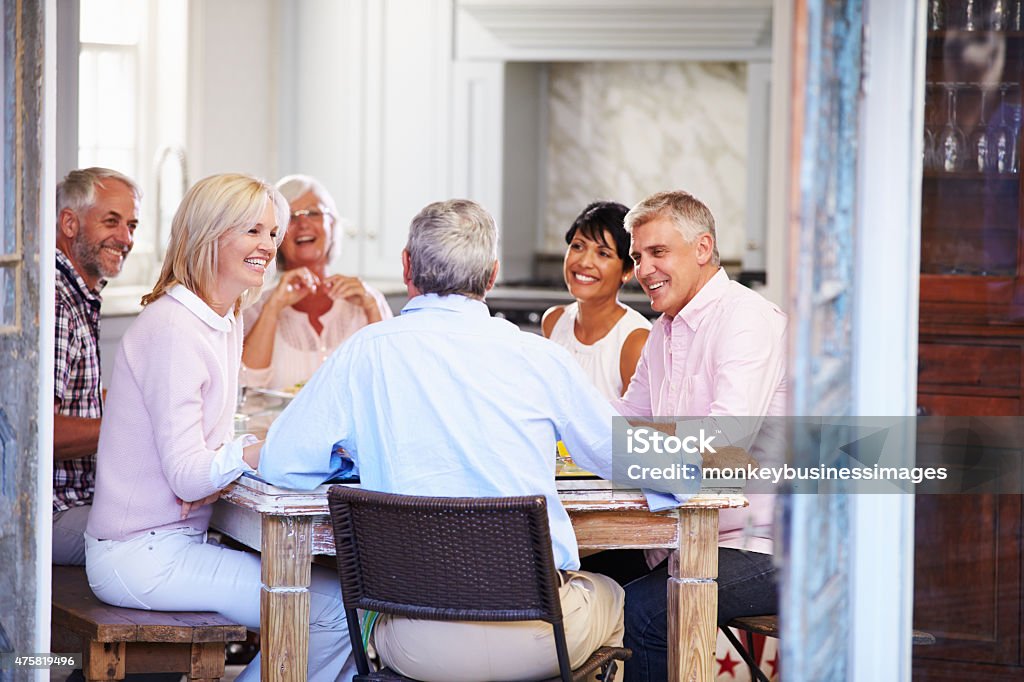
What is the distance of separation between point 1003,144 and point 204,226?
1636 millimetres

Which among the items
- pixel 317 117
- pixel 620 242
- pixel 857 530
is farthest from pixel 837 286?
pixel 317 117

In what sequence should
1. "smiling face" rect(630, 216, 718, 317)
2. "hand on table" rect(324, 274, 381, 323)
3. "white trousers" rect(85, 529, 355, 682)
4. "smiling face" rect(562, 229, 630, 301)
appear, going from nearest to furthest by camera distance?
"white trousers" rect(85, 529, 355, 682) → "smiling face" rect(630, 216, 718, 317) → "smiling face" rect(562, 229, 630, 301) → "hand on table" rect(324, 274, 381, 323)

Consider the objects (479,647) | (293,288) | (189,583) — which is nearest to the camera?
(479,647)

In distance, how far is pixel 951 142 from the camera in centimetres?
247

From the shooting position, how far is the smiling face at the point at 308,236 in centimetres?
445

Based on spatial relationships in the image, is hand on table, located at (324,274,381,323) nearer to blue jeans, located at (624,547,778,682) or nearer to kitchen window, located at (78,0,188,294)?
kitchen window, located at (78,0,188,294)

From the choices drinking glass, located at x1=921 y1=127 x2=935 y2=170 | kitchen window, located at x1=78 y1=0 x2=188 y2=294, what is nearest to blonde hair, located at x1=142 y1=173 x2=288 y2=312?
drinking glass, located at x1=921 y1=127 x2=935 y2=170

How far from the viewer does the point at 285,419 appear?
2.45 m

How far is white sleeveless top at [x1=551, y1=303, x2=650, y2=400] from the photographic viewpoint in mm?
3621

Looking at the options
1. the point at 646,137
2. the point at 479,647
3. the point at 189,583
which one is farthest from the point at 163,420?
the point at 646,137

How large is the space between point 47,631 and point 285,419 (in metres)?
0.59

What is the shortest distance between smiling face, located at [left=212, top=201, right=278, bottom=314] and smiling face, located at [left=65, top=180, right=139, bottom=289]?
778 millimetres

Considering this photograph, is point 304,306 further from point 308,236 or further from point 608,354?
point 608,354

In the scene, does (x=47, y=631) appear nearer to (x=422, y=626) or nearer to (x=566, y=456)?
(x=422, y=626)
